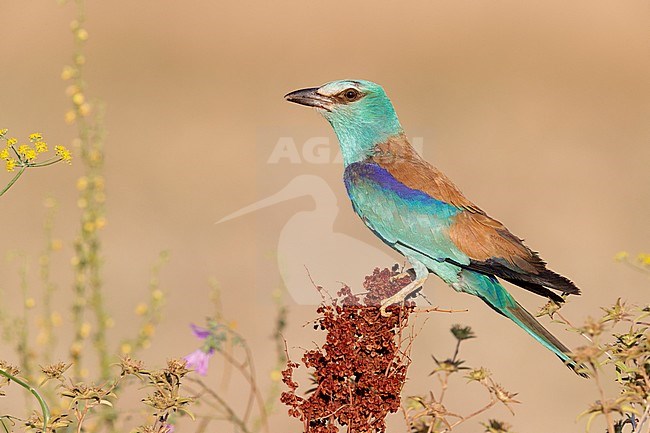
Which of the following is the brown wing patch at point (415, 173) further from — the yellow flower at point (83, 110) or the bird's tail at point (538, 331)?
Answer: the yellow flower at point (83, 110)

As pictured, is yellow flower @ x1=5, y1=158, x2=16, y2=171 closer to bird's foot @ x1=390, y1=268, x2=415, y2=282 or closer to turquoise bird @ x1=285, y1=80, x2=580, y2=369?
bird's foot @ x1=390, y1=268, x2=415, y2=282

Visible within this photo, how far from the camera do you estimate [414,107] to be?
11625 mm

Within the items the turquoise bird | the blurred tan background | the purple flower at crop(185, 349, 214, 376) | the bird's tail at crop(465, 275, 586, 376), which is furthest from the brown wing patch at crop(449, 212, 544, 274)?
the purple flower at crop(185, 349, 214, 376)

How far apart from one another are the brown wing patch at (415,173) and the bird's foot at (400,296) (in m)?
0.43

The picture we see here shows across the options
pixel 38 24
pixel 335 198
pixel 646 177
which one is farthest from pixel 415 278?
pixel 38 24

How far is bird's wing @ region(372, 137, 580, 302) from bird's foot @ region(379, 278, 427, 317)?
0.88 ft

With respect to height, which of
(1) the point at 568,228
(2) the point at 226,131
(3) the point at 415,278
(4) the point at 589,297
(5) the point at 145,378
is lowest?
(5) the point at 145,378

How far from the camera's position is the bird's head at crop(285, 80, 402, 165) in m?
→ 4.45

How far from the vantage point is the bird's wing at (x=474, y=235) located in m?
3.72

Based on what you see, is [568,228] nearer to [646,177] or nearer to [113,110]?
[646,177]

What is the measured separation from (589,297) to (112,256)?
12.4 ft

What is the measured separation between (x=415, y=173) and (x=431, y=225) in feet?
0.77

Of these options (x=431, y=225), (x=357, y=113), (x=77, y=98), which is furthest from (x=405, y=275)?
(x=77, y=98)

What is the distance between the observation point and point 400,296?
331 centimetres
